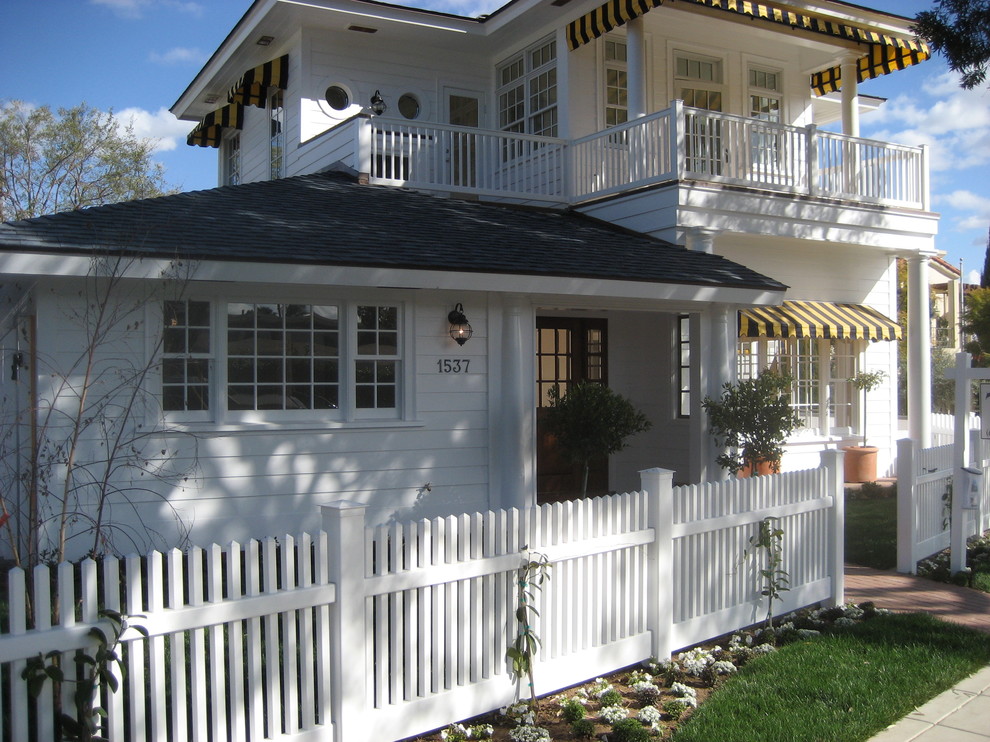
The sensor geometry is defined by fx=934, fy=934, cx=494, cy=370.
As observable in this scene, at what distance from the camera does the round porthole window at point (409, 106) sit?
15023mm

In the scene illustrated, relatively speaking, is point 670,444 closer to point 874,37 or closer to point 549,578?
point 874,37

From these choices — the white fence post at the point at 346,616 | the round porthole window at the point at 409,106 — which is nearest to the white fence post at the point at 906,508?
the white fence post at the point at 346,616

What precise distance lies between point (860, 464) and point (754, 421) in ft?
16.5

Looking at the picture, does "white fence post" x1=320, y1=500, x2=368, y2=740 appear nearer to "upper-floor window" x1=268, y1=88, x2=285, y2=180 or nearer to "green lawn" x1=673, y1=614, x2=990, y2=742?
"green lawn" x1=673, y1=614, x2=990, y2=742

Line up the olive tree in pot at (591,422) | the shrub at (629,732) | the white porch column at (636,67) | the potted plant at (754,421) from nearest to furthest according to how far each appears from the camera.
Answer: the shrub at (629,732)
the olive tree in pot at (591,422)
the potted plant at (754,421)
the white porch column at (636,67)

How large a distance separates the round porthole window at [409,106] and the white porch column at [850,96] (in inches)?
276

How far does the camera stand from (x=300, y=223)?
30.4 ft

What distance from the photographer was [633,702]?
561 cm

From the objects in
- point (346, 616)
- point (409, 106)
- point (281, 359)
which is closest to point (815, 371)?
point (409, 106)

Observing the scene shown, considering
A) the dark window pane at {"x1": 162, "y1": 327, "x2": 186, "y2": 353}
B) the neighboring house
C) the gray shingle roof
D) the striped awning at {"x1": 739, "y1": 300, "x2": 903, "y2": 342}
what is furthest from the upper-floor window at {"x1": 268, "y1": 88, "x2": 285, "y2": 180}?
the striped awning at {"x1": 739, "y1": 300, "x2": 903, "y2": 342}

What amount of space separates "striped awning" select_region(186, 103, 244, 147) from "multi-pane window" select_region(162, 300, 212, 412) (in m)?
8.36

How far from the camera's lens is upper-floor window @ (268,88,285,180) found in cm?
1512

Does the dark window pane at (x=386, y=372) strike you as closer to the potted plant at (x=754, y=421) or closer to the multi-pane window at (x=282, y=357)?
the multi-pane window at (x=282, y=357)

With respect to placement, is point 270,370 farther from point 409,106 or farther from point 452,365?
point 409,106
